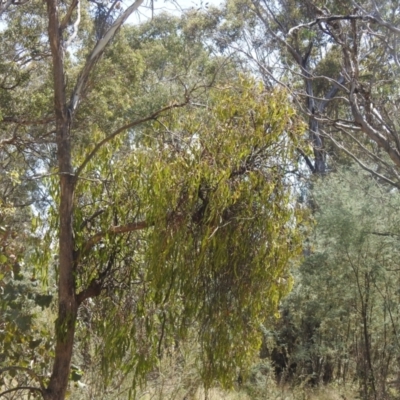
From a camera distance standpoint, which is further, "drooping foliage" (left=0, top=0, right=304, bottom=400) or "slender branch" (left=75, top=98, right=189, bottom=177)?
"slender branch" (left=75, top=98, right=189, bottom=177)

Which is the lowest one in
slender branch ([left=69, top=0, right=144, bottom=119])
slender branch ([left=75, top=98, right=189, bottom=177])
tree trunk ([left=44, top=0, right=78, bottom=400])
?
tree trunk ([left=44, top=0, right=78, bottom=400])

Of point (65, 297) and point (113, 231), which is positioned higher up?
point (113, 231)

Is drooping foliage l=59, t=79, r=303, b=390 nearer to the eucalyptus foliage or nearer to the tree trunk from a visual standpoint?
the tree trunk

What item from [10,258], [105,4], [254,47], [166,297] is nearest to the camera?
[166,297]

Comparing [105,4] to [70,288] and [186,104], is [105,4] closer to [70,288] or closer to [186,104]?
[186,104]

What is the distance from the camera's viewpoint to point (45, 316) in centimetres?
913

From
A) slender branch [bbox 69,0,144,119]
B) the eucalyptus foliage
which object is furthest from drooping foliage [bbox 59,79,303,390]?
the eucalyptus foliage

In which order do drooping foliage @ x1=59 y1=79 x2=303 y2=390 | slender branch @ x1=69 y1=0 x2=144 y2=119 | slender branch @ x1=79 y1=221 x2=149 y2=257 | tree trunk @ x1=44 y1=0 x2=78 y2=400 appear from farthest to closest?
slender branch @ x1=69 y1=0 x2=144 y2=119 → tree trunk @ x1=44 y1=0 x2=78 y2=400 → slender branch @ x1=79 y1=221 x2=149 y2=257 → drooping foliage @ x1=59 y1=79 x2=303 y2=390

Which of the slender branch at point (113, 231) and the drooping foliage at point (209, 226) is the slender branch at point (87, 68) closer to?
the drooping foliage at point (209, 226)

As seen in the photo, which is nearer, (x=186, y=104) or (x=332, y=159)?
(x=186, y=104)

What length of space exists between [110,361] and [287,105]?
240 centimetres

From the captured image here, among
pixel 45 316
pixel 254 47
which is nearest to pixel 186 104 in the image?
pixel 45 316

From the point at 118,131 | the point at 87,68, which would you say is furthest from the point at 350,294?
the point at 118,131

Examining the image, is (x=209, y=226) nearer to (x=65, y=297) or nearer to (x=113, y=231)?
(x=113, y=231)
